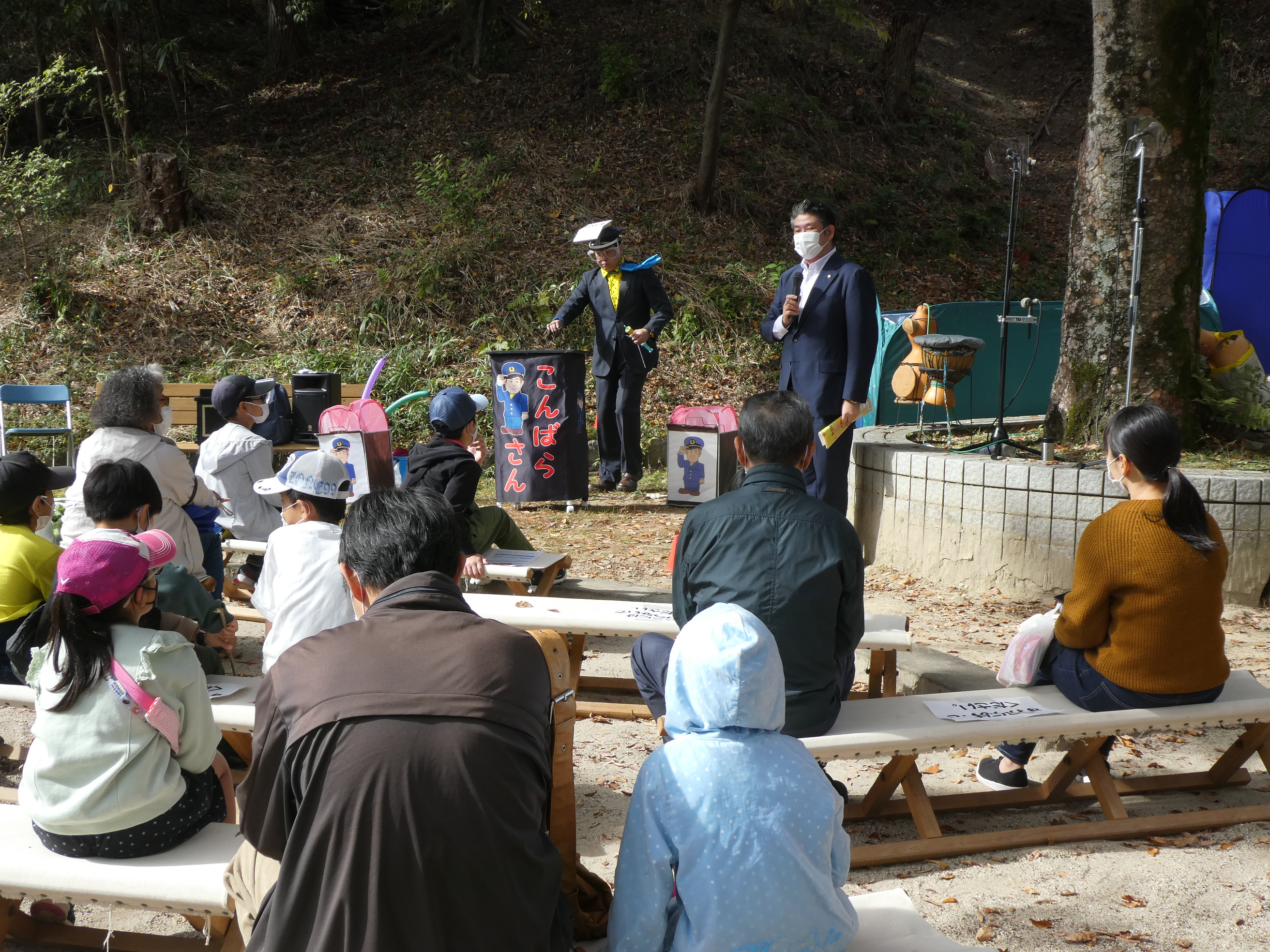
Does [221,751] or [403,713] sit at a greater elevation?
[403,713]

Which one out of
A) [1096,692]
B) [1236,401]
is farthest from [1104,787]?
[1236,401]

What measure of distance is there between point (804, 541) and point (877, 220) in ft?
43.8

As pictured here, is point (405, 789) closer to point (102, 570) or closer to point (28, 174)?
point (102, 570)

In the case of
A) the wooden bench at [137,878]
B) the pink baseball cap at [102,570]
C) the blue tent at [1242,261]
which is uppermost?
the blue tent at [1242,261]

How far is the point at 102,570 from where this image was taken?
98.7 inches

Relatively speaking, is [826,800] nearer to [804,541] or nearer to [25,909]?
[804,541]

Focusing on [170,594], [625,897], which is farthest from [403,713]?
[170,594]

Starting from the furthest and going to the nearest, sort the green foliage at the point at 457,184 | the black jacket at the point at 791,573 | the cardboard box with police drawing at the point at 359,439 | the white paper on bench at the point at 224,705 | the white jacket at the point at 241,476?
the green foliage at the point at 457,184
the cardboard box with police drawing at the point at 359,439
the white jacket at the point at 241,476
the white paper on bench at the point at 224,705
the black jacket at the point at 791,573

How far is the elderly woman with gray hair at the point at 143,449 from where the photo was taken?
4633 mm

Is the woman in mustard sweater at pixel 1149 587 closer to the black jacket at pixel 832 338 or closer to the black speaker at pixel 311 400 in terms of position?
the black jacket at pixel 832 338

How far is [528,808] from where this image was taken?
1885 millimetres

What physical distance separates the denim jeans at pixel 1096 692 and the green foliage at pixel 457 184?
11746 mm

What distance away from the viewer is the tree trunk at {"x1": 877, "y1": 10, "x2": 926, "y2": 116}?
1766 cm

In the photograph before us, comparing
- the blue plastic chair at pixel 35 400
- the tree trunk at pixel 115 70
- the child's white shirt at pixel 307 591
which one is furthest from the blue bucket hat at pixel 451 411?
the tree trunk at pixel 115 70
